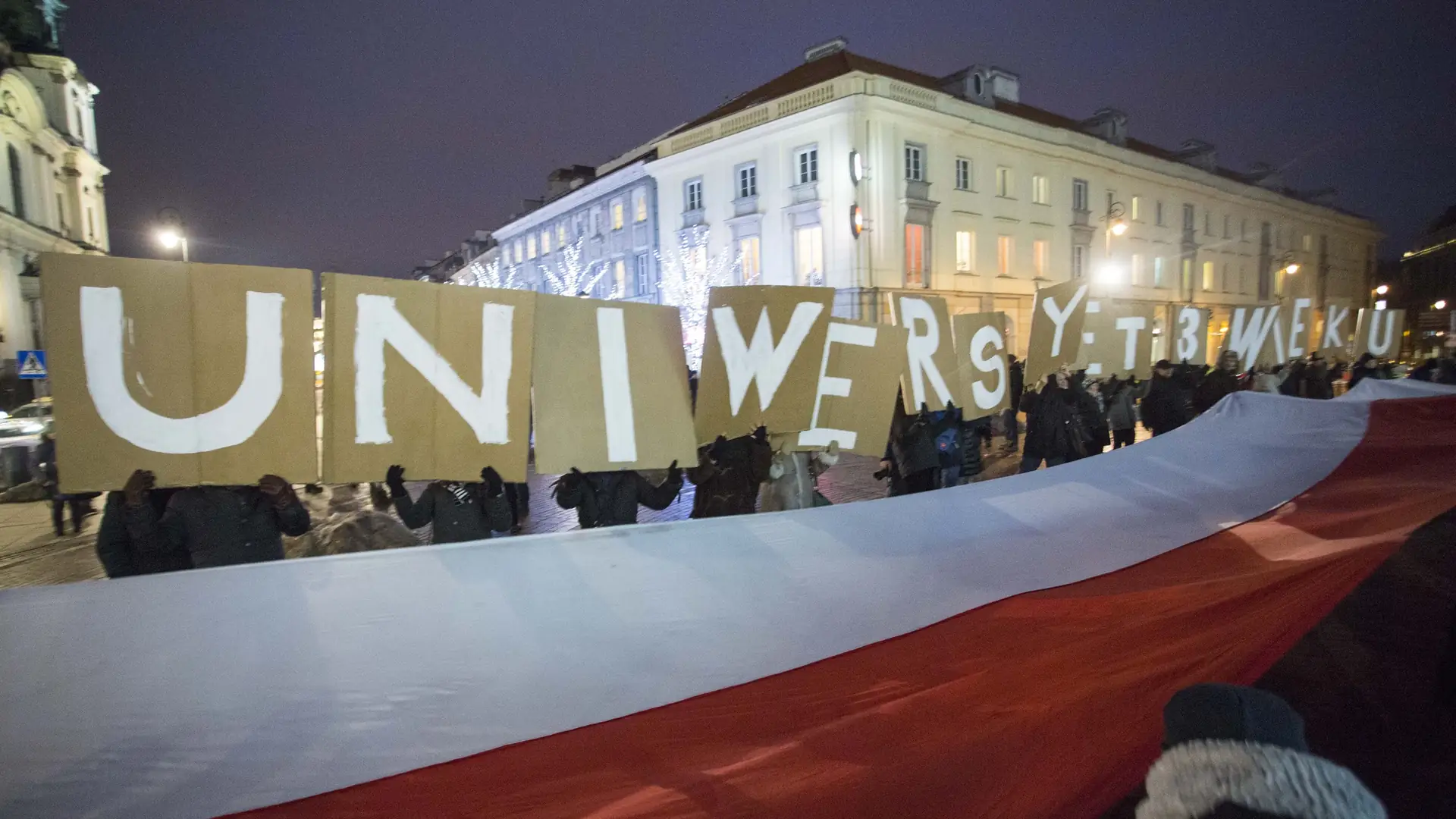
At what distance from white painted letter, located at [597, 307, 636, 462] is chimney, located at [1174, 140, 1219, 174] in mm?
47519

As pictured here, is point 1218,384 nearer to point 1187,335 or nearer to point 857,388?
point 1187,335

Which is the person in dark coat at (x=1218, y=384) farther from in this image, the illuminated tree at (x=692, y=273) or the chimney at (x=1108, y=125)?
the chimney at (x=1108, y=125)

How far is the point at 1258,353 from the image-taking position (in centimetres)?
1081

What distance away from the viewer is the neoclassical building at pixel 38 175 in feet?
87.7

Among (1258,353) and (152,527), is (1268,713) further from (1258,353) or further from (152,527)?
(1258,353)

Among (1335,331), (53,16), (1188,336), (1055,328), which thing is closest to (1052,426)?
(1055,328)

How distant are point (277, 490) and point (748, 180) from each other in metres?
25.5

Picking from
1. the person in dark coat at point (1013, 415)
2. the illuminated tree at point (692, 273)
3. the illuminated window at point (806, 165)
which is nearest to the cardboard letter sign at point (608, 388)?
the person in dark coat at point (1013, 415)

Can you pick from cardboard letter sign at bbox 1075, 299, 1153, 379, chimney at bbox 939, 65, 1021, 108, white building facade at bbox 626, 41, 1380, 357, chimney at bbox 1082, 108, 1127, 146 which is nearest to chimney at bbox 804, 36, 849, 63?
white building facade at bbox 626, 41, 1380, 357

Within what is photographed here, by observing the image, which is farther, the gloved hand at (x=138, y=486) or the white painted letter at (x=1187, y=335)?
the white painted letter at (x=1187, y=335)

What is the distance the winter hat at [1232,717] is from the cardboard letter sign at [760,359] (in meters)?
3.83

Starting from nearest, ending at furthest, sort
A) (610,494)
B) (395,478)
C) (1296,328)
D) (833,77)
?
(395,478)
(610,494)
(1296,328)
(833,77)

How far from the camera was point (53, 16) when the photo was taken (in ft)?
135

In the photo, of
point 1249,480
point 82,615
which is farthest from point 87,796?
point 1249,480
